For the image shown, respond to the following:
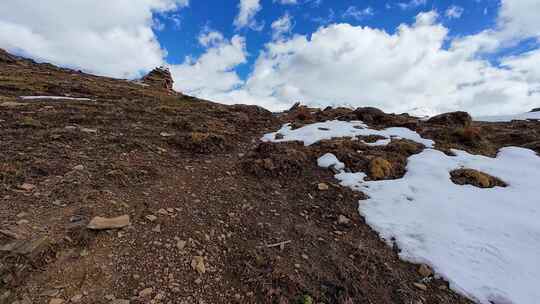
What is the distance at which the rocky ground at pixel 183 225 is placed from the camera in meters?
3.72

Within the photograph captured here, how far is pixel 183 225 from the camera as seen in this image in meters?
5.09

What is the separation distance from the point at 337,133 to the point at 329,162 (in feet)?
13.5

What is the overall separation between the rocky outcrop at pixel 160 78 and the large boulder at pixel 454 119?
50842 millimetres

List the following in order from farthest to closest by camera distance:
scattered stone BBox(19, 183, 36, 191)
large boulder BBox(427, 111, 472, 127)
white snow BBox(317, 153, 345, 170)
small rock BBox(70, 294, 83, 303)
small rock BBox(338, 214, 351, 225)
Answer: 1. large boulder BBox(427, 111, 472, 127)
2. white snow BBox(317, 153, 345, 170)
3. small rock BBox(338, 214, 351, 225)
4. scattered stone BBox(19, 183, 36, 191)
5. small rock BBox(70, 294, 83, 303)

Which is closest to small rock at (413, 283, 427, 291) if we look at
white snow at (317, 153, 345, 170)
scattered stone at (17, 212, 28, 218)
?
white snow at (317, 153, 345, 170)

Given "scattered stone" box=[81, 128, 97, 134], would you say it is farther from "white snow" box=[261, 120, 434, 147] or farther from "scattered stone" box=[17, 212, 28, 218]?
"white snow" box=[261, 120, 434, 147]

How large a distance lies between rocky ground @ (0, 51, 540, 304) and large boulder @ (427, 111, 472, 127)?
780 centimetres

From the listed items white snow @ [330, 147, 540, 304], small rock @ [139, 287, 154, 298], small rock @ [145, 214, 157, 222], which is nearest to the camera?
small rock @ [139, 287, 154, 298]

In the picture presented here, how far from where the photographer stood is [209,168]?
816cm

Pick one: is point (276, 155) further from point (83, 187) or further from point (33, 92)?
point (33, 92)

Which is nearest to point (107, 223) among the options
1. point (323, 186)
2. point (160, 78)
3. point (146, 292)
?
point (146, 292)

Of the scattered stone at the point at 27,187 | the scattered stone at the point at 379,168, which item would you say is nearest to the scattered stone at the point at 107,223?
the scattered stone at the point at 27,187

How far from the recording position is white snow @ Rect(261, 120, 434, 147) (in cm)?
1187

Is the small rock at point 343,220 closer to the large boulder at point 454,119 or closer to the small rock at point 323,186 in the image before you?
the small rock at point 323,186
